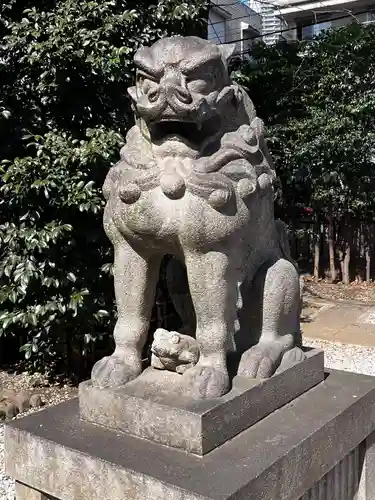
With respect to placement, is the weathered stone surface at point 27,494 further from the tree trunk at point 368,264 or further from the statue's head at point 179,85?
the tree trunk at point 368,264

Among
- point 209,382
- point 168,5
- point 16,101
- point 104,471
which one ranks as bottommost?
point 104,471

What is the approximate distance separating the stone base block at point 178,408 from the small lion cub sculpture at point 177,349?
0.22 ft

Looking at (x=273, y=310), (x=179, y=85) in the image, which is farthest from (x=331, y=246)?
(x=179, y=85)

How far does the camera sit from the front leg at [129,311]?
219cm

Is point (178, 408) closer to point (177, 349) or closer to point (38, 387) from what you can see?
point (177, 349)

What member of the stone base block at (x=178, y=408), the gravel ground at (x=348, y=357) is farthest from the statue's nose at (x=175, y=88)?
the gravel ground at (x=348, y=357)

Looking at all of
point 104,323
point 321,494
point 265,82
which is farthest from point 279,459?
point 265,82

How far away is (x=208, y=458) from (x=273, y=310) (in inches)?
26.1

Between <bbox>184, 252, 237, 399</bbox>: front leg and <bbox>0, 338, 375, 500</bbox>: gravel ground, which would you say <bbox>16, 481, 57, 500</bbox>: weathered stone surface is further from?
<bbox>0, 338, 375, 500</bbox>: gravel ground

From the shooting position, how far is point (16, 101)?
14.9ft

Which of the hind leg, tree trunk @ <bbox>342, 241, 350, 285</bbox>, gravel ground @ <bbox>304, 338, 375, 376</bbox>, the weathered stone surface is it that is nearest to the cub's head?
the hind leg

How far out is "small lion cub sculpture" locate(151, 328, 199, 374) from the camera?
2.16 meters

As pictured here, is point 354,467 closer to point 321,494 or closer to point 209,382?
point 321,494

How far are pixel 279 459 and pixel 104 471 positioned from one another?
0.58 meters
